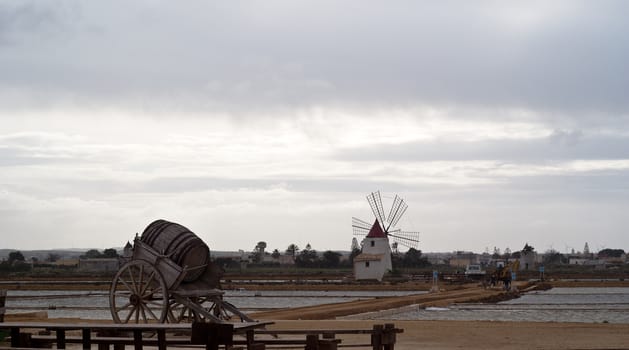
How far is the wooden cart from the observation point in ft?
64.3

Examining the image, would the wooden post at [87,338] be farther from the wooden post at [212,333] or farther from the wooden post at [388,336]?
the wooden post at [388,336]

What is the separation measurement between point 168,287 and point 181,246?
877 mm

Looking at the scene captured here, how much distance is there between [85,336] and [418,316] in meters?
23.4

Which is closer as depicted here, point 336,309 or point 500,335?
point 500,335

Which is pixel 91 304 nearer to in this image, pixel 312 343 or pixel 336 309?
pixel 336 309

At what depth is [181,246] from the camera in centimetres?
1995

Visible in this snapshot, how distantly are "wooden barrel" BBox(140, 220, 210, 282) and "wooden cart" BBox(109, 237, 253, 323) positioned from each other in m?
0.09

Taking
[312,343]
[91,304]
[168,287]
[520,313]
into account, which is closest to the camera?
[312,343]

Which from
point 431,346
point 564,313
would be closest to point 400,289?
point 564,313

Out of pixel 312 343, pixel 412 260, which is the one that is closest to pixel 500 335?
pixel 312 343

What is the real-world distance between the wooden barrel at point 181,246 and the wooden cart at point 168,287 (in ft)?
0.29

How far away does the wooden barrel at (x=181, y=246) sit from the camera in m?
19.9

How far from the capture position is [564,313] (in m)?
38.8

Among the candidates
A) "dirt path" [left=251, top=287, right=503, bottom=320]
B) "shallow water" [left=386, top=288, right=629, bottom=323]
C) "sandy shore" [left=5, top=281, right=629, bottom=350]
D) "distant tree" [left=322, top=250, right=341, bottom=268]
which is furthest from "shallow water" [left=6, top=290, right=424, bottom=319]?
"distant tree" [left=322, top=250, right=341, bottom=268]
